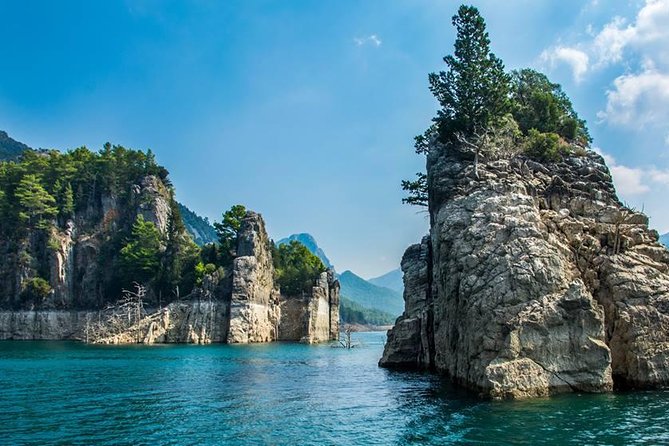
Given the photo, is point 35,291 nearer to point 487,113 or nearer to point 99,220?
point 99,220

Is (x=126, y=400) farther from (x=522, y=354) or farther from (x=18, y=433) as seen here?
(x=522, y=354)

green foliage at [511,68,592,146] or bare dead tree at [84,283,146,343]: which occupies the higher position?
green foliage at [511,68,592,146]

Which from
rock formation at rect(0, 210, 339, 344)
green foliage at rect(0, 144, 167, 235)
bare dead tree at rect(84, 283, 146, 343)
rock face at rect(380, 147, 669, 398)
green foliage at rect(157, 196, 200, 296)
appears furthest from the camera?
green foliage at rect(0, 144, 167, 235)

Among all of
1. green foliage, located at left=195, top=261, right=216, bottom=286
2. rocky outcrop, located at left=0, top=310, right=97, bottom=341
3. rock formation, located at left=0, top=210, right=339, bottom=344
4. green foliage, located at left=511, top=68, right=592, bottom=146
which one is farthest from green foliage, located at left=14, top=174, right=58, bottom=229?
green foliage, located at left=511, top=68, right=592, bottom=146

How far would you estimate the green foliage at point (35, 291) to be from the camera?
115500 mm

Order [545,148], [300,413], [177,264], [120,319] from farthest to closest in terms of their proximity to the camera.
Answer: [177,264] < [120,319] < [545,148] < [300,413]

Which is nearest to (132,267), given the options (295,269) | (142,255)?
(142,255)

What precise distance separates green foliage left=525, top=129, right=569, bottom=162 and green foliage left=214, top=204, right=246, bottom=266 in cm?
7653

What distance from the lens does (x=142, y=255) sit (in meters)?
116

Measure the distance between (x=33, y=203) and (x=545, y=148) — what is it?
112164 millimetres

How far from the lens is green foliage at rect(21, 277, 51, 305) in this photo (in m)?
116

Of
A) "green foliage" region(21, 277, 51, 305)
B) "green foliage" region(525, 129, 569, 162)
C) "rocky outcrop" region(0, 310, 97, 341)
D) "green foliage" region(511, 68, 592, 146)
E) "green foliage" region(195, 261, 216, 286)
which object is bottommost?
"rocky outcrop" region(0, 310, 97, 341)

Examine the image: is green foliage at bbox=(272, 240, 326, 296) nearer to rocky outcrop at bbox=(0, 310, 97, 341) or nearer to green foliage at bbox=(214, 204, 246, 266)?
green foliage at bbox=(214, 204, 246, 266)

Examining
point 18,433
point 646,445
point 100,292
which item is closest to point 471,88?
point 646,445
